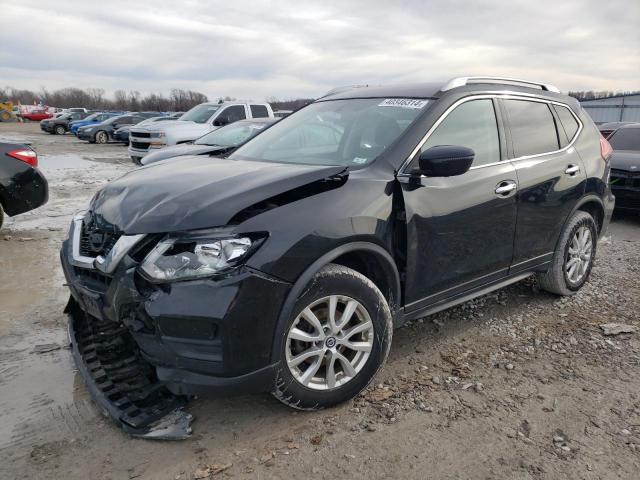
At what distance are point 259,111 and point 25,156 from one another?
8.67 m

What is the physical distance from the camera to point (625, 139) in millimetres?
9172

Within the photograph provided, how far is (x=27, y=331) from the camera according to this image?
386 cm

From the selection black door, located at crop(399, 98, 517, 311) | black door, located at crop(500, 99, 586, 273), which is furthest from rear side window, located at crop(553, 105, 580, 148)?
black door, located at crop(399, 98, 517, 311)

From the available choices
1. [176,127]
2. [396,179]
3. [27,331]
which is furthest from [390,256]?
[176,127]

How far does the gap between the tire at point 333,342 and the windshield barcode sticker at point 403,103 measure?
1296 mm

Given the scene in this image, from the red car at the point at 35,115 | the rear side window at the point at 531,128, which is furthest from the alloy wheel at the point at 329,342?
the red car at the point at 35,115

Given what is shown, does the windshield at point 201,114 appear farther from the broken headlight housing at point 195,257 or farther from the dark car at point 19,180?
the broken headlight housing at point 195,257

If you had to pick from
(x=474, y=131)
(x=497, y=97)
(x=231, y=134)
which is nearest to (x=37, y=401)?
(x=474, y=131)

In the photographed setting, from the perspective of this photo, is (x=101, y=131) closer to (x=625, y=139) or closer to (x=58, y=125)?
(x=58, y=125)

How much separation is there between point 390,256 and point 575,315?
2.20m

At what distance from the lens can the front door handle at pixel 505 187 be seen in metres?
3.51

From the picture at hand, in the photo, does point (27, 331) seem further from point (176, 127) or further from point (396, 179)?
point (176, 127)

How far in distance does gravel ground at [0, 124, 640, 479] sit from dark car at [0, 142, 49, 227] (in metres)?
2.55

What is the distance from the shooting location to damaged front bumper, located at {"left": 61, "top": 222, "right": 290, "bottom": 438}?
91.7 inches
